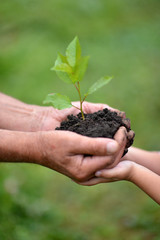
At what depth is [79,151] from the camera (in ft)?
5.19

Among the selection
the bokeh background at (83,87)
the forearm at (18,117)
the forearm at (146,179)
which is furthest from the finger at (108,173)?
the bokeh background at (83,87)

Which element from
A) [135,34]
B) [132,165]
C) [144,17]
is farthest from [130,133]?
[144,17]

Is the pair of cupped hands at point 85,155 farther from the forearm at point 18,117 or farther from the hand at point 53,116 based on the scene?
the forearm at point 18,117

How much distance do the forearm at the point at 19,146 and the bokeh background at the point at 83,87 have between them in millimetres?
947

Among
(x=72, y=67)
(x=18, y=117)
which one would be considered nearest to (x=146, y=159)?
(x=72, y=67)

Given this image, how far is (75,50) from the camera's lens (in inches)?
65.4

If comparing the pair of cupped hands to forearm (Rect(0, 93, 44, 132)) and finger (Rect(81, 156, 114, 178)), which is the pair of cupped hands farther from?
forearm (Rect(0, 93, 44, 132))

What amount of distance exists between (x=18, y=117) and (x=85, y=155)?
790mm

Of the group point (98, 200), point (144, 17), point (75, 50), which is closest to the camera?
point (75, 50)

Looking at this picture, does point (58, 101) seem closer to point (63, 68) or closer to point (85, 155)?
point (63, 68)

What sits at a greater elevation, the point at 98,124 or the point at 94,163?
the point at 98,124

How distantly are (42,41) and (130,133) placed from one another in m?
4.62

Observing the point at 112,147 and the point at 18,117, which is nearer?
the point at 112,147

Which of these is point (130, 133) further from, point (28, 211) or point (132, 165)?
point (28, 211)
